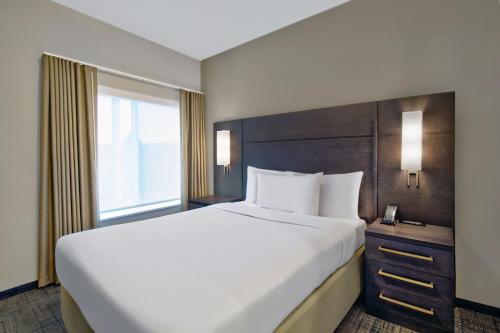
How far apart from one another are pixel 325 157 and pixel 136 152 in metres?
2.42

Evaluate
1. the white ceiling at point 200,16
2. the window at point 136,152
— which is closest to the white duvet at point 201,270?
the window at point 136,152

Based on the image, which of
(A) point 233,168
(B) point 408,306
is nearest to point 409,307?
(B) point 408,306

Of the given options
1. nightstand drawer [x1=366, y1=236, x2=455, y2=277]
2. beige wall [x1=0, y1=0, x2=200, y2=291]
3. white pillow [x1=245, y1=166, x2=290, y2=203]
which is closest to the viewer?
nightstand drawer [x1=366, y1=236, x2=455, y2=277]

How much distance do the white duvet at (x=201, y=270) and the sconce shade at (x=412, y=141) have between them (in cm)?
66

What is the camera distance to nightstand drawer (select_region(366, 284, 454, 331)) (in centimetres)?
159

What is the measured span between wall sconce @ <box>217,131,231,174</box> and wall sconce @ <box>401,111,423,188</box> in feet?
7.06

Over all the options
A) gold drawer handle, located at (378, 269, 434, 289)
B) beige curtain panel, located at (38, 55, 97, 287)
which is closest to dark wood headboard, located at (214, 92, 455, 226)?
gold drawer handle, located at (378, 269, 434, 289)

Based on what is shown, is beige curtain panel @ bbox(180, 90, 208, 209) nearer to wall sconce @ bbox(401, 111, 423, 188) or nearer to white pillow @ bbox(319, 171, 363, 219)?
white pillow @ bbox(319, 171, 363, 219)

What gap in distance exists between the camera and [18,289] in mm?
2266

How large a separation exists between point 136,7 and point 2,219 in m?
2.42

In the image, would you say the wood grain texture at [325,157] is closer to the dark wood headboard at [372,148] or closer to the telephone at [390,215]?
the dark wood headboard at [372,148]

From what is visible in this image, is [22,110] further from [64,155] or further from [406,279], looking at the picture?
[406,279]

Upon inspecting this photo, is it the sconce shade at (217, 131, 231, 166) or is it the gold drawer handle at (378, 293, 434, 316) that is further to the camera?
the sconce shade at (217, 131, 231, 166)

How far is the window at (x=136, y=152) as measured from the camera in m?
2.91
